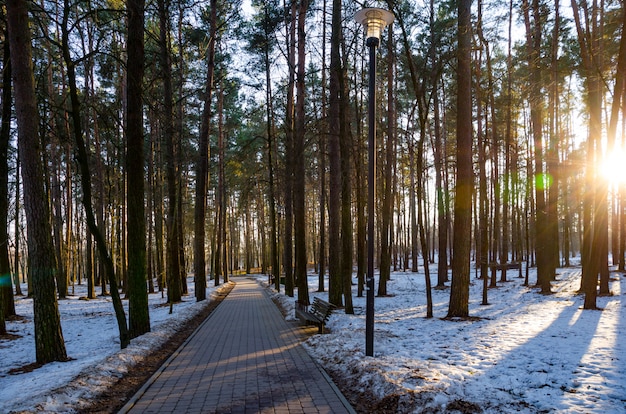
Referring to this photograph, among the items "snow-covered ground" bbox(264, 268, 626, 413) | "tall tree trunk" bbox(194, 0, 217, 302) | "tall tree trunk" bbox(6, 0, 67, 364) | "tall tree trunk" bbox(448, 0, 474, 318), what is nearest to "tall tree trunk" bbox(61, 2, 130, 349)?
"tall tree trunk" bbox(6, 0, 67, 364)

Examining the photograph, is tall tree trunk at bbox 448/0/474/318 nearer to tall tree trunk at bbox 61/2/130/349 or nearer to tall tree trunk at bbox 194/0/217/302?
tall tree trunk at bbox 61/2/130/349

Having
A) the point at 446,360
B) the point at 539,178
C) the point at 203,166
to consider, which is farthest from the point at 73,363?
the point at 539,178

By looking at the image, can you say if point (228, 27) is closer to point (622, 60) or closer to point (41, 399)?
point (622, 60)

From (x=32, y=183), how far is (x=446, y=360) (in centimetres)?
818

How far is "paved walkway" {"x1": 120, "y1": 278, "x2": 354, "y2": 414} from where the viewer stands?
4906 millimetres

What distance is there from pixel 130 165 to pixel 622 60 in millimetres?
12220

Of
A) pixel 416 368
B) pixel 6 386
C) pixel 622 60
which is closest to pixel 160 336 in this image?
pixel 6 386

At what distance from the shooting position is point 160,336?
9398mm

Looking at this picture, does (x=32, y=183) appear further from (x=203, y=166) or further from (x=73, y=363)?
(x=203, y=166)

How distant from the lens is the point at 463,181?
1080 centimetres

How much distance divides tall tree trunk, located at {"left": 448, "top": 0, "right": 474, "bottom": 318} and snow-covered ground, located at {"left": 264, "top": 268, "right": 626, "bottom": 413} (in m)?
0.90

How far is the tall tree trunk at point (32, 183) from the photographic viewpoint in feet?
24.1

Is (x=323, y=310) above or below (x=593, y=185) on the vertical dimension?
below

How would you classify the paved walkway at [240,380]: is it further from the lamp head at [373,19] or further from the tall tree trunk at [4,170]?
the tall tree trunk at [4,170]
